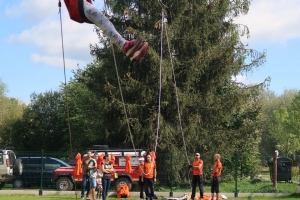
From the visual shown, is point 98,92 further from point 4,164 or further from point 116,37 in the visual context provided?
point 116,37

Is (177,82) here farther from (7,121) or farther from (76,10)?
(7,121)

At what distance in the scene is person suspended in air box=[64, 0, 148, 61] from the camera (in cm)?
1045

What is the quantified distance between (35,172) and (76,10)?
47.7ft

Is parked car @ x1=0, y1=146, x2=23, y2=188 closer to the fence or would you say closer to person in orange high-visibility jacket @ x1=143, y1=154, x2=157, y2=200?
the fence

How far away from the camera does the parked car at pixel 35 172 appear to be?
23.7 meters

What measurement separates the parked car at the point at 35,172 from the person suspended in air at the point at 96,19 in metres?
13.8

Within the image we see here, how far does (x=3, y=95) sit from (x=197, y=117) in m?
47.4

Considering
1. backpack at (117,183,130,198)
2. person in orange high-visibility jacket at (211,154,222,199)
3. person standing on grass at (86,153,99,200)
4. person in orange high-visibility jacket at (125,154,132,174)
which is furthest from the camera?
person in orange high-visibility jacket at (125,154,132,174)

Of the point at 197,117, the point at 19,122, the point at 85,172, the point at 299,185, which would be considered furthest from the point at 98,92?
the point at 19,122

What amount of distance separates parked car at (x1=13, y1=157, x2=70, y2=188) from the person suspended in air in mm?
13812

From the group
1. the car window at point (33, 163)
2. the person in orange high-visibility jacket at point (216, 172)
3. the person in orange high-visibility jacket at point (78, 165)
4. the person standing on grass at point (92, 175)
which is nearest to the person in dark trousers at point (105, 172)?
the person standing on grass at point (92, 175)

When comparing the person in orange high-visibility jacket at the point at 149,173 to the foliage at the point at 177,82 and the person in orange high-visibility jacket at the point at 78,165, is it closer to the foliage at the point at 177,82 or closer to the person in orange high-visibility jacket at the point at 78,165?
the person in orange high-visibility jacket at the point at 78,165

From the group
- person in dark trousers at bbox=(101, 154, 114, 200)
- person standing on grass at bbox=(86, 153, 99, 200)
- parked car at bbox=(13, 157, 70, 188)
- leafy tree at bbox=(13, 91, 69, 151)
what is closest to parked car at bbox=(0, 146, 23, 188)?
parked car at bbox=(13, 157, 70, 188)

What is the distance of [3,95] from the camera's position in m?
68.3
